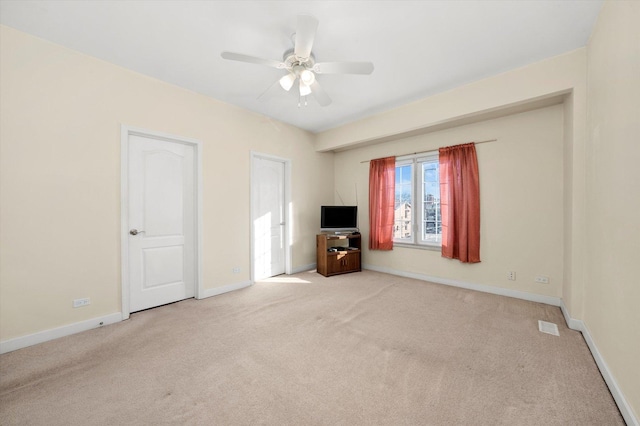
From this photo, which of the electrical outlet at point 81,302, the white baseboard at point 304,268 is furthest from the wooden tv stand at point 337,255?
the electrical outlet at point 81,302

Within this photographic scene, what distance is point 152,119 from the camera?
3.04 metres

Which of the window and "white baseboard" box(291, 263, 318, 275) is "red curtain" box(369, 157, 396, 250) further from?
"white baseboard" box(291, 263, 318, 275)

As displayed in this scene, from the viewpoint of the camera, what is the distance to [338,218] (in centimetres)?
489

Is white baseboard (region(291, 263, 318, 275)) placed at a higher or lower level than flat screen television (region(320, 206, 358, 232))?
lower

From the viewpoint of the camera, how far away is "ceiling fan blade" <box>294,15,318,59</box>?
175 cm

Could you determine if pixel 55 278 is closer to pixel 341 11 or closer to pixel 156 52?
pixel 156 52

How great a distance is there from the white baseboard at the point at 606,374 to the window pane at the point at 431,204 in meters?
1.90

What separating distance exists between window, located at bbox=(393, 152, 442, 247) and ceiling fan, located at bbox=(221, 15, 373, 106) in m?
2.49

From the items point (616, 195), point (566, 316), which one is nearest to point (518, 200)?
point (566, 316)

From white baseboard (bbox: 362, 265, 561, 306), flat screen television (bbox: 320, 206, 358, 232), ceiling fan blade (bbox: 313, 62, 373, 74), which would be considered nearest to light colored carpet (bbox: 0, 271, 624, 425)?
white baseboard (bbox: 362, 265, 561, 306)

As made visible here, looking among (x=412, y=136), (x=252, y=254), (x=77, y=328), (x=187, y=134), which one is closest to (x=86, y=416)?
(x=77, y=328)

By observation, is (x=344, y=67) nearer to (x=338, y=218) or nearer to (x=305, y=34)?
(x=305, y=34)

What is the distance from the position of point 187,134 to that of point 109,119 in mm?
814

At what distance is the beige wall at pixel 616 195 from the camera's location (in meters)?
1.41
